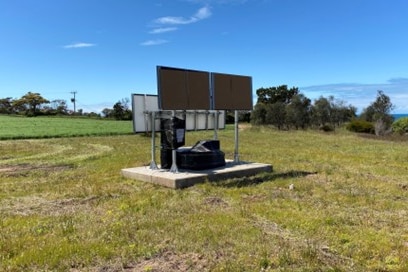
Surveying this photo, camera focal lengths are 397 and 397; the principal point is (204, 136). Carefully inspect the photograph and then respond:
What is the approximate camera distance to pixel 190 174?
805 cm

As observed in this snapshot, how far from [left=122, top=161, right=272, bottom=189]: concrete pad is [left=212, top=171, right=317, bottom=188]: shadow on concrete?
24 cm

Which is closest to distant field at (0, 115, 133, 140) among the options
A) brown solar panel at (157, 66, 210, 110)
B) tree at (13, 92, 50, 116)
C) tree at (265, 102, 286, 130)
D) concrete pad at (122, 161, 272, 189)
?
tree at (265, 102, 286, 130)

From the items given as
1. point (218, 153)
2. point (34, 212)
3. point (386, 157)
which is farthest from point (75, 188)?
point (386, 157)

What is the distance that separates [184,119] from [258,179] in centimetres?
213

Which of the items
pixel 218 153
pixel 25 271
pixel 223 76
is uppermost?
pixel 223 76

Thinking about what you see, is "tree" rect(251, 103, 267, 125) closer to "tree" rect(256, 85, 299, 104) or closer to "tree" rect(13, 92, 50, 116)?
"tree" rect(256, 85, 299, 104)

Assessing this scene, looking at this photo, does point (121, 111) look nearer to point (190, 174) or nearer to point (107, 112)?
point (107, 112)

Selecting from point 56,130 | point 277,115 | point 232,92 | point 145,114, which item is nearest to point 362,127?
point 277,115

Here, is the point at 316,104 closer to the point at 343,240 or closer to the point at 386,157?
the point at 386,157

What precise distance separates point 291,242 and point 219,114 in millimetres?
6629

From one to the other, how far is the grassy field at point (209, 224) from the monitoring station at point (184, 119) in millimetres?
419

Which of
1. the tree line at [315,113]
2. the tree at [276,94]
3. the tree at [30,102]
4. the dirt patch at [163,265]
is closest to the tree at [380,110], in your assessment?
the tree line at [315,113]

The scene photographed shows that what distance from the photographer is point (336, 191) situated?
7133 millimetres

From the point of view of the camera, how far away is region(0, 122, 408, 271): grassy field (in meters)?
3.75
